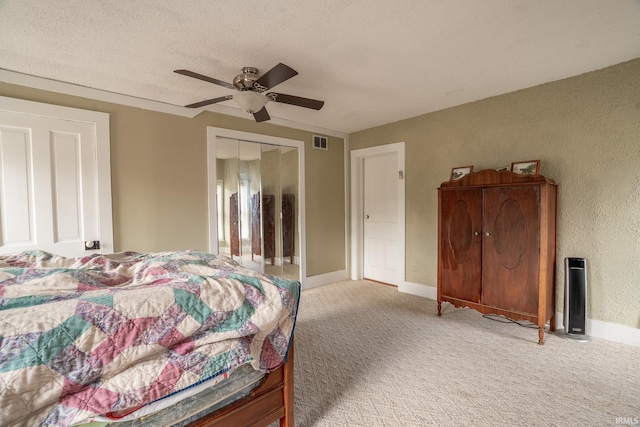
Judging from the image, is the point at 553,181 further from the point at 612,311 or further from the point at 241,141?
the point at 241,141

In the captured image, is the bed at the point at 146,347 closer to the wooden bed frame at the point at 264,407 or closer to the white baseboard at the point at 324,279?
the wooden bed frame at the point at 264,407

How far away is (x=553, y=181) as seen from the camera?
268cm

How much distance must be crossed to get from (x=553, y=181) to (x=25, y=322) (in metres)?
3.64

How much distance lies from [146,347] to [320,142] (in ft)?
12.4

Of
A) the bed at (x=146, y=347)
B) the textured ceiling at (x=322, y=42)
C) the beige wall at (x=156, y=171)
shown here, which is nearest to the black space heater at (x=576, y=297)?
the textured ceiling at (x=322, y=42)

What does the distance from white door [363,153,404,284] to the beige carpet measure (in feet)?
4.25

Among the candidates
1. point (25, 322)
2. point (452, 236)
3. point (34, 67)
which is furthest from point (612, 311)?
point (34, 67)

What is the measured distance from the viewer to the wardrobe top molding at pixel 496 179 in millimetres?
2494

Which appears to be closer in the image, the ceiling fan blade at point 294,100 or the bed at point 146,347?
the bed at point 146,347

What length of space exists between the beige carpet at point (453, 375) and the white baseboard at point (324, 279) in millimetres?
1142

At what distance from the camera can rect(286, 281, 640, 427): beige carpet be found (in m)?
→ 1.64

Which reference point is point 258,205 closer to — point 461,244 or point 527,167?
point 461,244

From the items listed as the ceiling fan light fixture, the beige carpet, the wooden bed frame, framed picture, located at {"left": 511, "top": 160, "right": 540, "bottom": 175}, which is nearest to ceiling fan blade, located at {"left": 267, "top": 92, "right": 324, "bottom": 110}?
the ceiling fan light fixture

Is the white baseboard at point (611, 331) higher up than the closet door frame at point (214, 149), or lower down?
lower down
